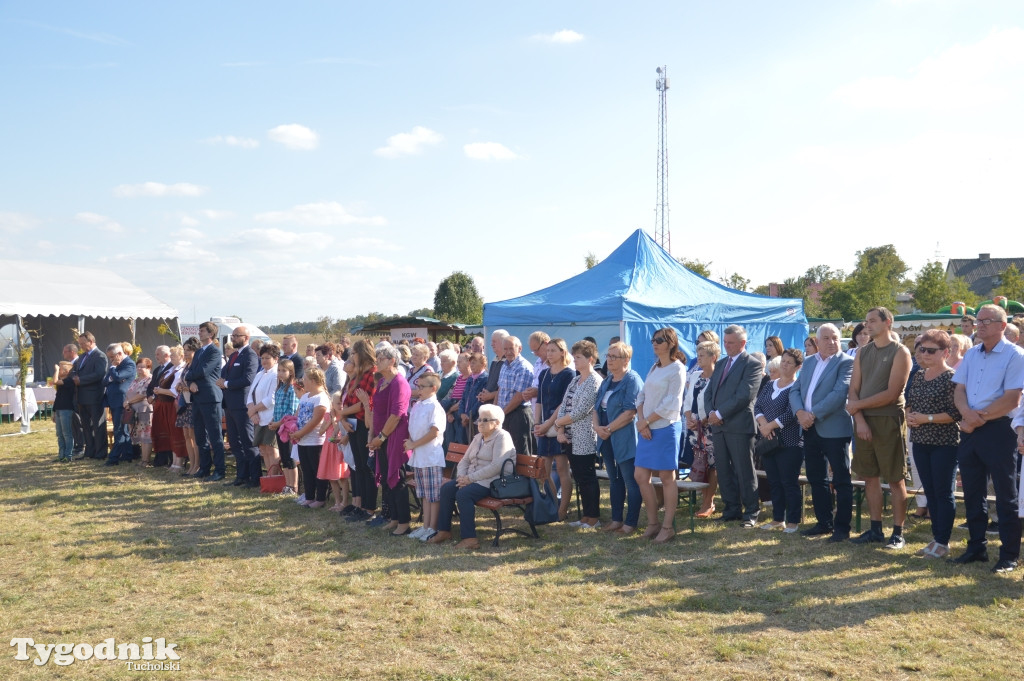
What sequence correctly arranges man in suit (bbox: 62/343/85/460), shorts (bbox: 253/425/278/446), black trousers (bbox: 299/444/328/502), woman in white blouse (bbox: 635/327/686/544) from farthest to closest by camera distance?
man in suit (bbox: 62/343/85/460)
shorts (bbox: 253/425/278/446)
black trousers (bbox: 299/444/328/502)
woman in white blouse (bbox: 635/327/686/544)

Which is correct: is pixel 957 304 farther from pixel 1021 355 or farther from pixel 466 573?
pixel 466 573

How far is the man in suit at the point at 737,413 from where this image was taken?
679 cm

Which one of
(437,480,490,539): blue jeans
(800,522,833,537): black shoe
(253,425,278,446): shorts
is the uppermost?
(253,425,278,446): shorts

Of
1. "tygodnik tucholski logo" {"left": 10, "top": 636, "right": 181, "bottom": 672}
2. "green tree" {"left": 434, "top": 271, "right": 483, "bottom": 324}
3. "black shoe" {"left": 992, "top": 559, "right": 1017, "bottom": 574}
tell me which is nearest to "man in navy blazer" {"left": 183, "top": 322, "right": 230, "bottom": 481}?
"tygodnik tucholski logo" {"left": 10, "top": 636, "right": 181, "bottom": 672}

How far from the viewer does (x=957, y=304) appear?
14.9 meters

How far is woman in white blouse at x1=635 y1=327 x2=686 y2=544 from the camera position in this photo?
641 cm

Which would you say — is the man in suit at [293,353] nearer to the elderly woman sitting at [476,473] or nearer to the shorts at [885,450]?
the elderly woman sitting at [476,473]

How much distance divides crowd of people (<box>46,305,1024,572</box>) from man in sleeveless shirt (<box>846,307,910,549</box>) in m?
0.01

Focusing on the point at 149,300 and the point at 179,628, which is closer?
the point at 179,628

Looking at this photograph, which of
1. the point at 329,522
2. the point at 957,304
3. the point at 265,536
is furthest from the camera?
the point at 957,304

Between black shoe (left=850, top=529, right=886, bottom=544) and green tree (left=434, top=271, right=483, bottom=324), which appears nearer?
black shoe (left=850, top=529, right=886, bottom=544)

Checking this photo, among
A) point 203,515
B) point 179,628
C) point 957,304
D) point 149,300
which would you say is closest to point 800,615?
point 179,628

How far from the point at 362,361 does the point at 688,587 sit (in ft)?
11.7

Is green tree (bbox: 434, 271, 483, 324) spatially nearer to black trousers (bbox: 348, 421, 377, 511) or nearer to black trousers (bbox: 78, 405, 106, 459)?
black trousers (bbox: 78, 405, 106, 459)
